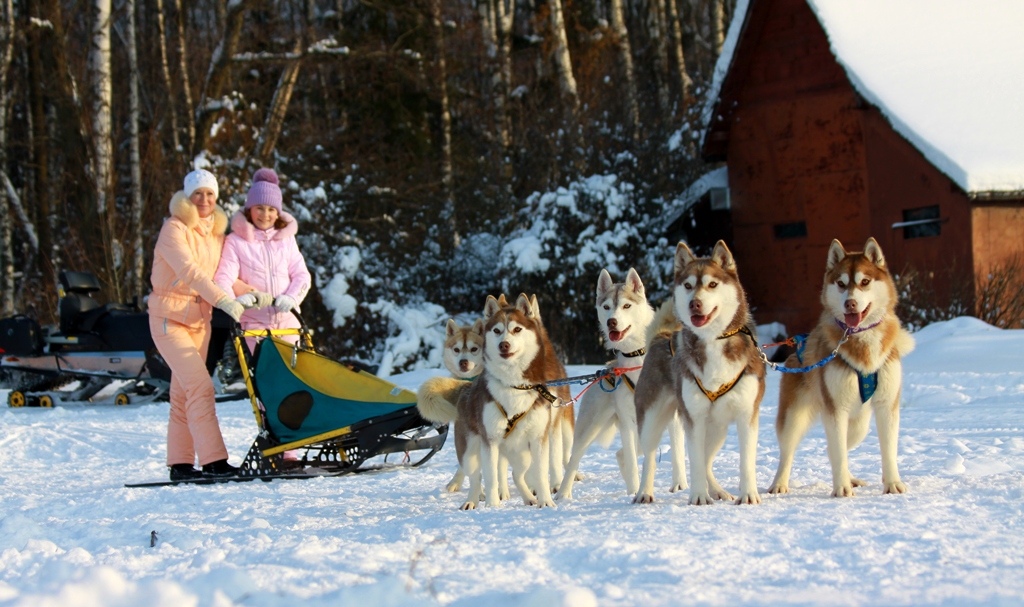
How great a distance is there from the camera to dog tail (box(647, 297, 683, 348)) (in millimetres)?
4940

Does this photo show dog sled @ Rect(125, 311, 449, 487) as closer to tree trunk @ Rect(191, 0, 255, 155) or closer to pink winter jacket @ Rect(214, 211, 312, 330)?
pink winter jacket @ Rect(214, 211, 312, 330)

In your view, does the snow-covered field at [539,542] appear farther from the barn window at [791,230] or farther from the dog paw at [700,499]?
the barn window at [791,230]

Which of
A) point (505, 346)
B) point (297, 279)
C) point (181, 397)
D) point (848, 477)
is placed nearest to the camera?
point (848, 477)

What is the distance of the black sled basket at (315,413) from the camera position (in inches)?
238

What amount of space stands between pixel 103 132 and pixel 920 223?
11623 millimetres

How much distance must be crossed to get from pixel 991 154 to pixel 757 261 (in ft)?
15.3

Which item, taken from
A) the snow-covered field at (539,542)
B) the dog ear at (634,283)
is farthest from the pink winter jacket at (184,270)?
the dog ear at (634,283)

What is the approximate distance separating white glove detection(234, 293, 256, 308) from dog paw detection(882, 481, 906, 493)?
3.72m

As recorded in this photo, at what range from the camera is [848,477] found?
14.1ft

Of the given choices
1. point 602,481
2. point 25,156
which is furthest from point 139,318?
point 25,156

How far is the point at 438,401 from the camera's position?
18.1 ft

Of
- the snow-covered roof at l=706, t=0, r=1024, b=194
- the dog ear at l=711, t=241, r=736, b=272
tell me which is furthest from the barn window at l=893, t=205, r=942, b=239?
the dog ear at l=711, t=241, r=736, b=272

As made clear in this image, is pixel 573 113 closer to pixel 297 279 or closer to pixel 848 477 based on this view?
pixel 297 279

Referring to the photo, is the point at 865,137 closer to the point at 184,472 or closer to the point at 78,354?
the point at 78,354
